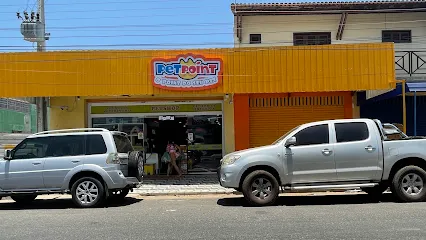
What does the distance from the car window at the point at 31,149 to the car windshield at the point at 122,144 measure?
171cm

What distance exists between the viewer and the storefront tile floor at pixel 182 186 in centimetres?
1237

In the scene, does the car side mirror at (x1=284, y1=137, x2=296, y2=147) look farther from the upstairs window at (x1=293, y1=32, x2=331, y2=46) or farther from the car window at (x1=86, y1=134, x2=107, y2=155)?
the upstairs window at (x1=293, y1=32, x2=331, y2=46)

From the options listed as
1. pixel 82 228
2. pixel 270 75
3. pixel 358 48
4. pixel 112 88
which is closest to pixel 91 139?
pixel 82 228

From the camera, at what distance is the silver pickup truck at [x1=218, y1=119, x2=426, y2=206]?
31.6 feet

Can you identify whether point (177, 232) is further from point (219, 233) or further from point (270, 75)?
point (270, 75)

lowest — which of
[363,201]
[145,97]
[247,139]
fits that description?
[363,201]

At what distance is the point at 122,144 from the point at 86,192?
1497mm

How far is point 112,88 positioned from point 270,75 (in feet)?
17.2

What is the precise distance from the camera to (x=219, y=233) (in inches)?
274

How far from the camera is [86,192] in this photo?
10086 millimetres

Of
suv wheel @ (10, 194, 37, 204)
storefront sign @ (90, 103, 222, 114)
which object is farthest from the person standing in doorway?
suv wheel @ (10, 194, 37, 204)

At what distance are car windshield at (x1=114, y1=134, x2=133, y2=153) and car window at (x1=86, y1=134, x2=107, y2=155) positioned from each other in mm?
338

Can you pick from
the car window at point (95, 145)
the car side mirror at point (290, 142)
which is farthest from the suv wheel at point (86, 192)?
the car side mirror at point (290, 142)

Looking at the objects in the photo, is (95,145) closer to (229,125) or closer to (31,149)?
(31,149)
